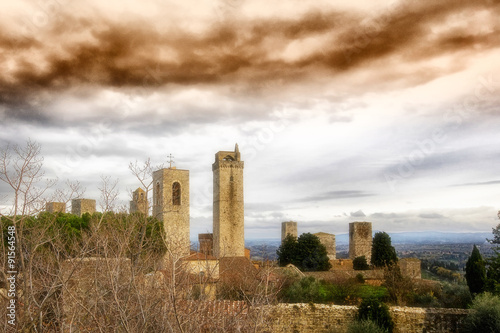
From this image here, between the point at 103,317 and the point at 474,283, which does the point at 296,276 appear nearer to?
the point at 474,283

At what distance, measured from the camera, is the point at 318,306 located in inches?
607

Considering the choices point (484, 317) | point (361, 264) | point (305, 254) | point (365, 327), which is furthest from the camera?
point (305, 254)

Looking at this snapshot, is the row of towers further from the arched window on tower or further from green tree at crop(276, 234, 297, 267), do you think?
green tree at crop(276, 234, 297, 267)

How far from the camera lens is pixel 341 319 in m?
15.1

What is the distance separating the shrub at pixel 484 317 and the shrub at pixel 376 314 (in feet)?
7.97

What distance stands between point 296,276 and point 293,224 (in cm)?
2559

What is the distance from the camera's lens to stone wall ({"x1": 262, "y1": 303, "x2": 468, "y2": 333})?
565 inches

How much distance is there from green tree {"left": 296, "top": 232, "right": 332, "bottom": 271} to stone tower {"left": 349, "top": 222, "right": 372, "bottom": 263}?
879 centimetres

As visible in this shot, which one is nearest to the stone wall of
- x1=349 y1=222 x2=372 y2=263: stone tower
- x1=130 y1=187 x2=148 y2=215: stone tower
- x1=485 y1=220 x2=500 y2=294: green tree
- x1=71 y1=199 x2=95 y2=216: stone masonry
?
x1=485 y1=220 x2=500 y2=294: green tree

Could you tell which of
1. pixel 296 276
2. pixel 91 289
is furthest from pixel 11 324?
pixel 296 276

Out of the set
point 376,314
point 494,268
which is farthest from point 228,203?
point 376,314

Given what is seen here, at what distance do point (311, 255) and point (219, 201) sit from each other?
9726 mm

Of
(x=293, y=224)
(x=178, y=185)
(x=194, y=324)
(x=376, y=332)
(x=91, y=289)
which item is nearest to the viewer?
(x=194, y=324)

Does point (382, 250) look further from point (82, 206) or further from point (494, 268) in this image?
point (82, 206)
